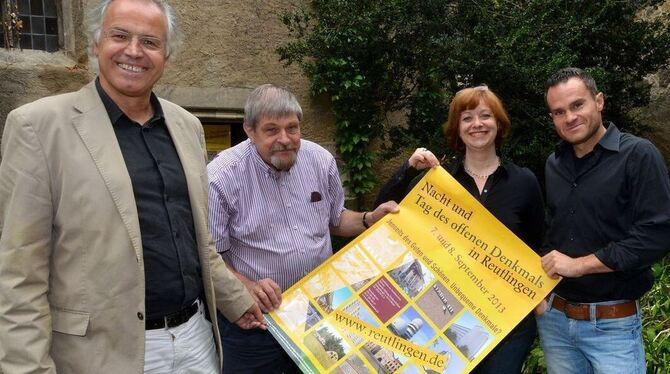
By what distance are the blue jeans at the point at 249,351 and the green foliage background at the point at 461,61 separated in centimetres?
205

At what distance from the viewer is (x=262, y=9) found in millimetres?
6812

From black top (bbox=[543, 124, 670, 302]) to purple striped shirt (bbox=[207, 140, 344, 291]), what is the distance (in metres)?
1.14

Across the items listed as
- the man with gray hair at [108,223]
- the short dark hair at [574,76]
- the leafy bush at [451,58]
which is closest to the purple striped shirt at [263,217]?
the man with gray hair at [108,223]

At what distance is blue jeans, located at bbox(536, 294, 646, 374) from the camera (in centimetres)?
249

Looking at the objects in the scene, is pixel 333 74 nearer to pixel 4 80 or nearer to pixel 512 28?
pixel 512 28

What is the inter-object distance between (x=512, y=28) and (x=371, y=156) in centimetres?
235

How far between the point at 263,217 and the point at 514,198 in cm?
117

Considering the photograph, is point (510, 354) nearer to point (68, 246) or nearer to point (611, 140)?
point (611, 140)

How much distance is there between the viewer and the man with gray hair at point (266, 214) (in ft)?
8.81

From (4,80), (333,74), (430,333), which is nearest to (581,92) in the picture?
(430,333)

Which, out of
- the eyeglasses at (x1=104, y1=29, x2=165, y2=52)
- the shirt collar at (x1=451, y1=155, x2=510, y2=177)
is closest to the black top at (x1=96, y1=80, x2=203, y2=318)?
the eyeglasses at (x1=104, y1=29, x2=165, y2=52)

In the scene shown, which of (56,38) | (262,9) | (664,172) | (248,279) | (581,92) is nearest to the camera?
(664,172)

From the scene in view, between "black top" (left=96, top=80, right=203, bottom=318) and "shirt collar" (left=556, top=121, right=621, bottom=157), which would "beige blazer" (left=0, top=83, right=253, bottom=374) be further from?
"shirt collar" (left=556, top=121, right=621, bottom=157)

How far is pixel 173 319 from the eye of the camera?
2.10 metres
